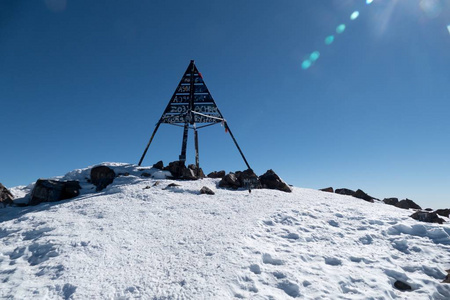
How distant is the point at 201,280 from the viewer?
5359mm

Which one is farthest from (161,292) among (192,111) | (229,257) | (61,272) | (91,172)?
(192,111)

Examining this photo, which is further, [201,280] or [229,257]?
[229,257]

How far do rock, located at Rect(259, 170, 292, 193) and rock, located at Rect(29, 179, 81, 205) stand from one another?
421 inches

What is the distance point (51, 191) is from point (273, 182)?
40.1 feet

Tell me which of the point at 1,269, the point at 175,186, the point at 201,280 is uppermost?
the point at 175,186

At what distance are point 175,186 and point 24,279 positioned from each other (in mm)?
7816

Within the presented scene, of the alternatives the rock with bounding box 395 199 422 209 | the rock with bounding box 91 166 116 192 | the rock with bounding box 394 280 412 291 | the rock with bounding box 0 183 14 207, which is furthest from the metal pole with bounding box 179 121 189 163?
the rock with bounding box 395 199 422 209

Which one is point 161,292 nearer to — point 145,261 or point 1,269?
point 145,261

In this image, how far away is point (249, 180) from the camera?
45.8ft

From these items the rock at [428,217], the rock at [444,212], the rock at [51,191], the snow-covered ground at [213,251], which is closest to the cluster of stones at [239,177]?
the snow-covered ground at [213,251]

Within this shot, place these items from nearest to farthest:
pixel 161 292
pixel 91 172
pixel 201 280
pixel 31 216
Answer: pixel 161 292, pixel 201 280, pixel 31 216, pixel 91 172

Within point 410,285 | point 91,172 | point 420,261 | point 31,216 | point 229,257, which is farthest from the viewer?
point 91,172

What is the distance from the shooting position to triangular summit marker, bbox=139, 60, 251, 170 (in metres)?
18.5

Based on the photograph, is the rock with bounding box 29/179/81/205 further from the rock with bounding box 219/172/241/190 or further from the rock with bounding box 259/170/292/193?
the rock with bounding box 259/170/292/193
